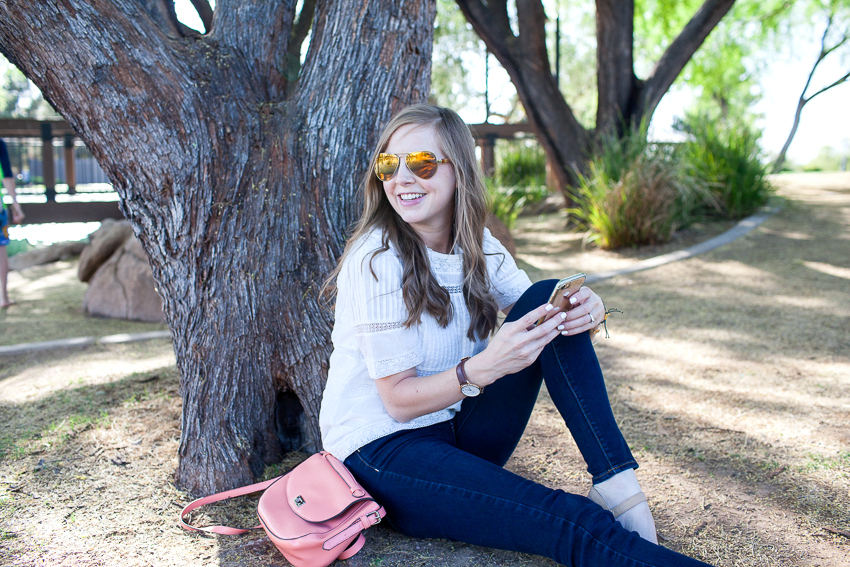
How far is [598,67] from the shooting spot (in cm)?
744

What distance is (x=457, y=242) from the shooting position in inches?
79.3

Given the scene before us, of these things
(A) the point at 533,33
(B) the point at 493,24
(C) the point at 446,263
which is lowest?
(C) the point at 446,263

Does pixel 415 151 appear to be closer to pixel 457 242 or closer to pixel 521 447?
pixel 457 242

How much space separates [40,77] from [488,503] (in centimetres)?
197

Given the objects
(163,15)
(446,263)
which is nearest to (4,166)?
(163,15)

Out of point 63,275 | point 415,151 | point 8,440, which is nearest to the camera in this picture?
point 415,151

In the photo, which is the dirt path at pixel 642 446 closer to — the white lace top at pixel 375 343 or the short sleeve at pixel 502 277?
the white lace top at pixel 375 343

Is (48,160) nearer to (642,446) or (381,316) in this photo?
(381,316)

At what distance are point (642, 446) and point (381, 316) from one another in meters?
1.42

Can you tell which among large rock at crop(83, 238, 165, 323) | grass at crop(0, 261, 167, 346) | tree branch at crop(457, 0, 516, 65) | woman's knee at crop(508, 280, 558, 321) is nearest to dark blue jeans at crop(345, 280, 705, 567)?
woman's knee at crop(508, 280, 558, 321)

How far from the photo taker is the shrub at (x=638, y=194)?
6285mm

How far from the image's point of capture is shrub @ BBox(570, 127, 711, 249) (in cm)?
629

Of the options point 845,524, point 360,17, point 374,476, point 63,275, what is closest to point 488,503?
point 374,476

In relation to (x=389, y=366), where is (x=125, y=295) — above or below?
below
